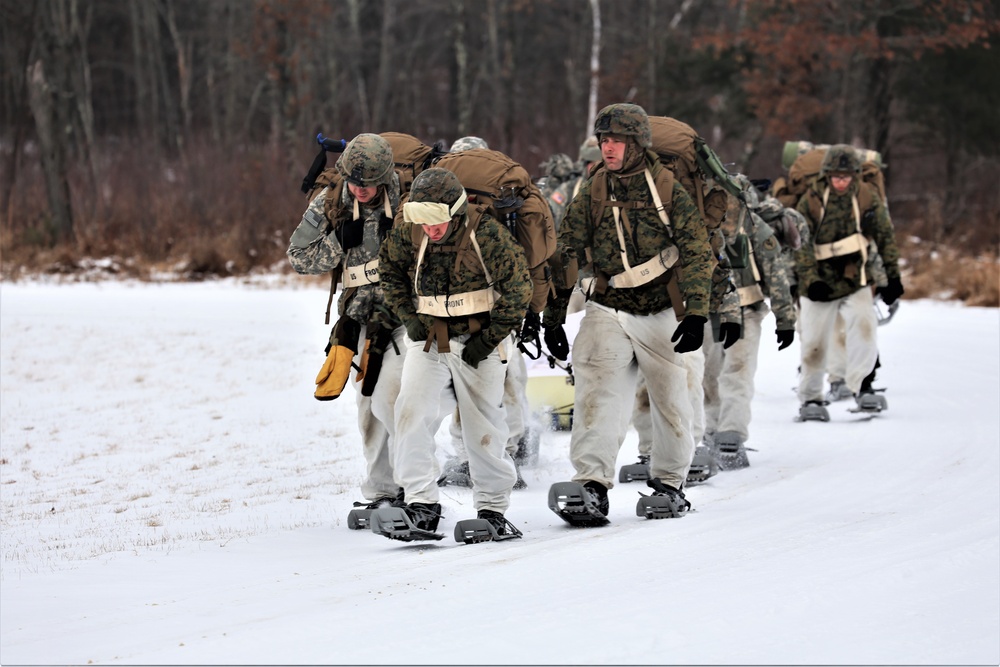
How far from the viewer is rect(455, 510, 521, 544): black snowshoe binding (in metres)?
7.17

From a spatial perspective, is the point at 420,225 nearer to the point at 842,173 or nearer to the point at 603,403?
the point at 603,403

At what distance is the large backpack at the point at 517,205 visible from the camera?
719cm

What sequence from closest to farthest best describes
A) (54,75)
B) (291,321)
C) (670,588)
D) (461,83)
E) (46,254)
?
(670,588) → (291,321) → (46,254) → (54,75) → (461,83)

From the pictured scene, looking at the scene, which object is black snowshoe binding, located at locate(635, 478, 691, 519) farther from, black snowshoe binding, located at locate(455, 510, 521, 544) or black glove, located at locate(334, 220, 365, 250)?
black glove, located at locate(334, 220, 365, 250)

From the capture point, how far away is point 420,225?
709 centimetres

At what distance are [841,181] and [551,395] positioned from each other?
3.06 meters

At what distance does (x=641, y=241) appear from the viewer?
25.0 feet

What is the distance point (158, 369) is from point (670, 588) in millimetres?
10105

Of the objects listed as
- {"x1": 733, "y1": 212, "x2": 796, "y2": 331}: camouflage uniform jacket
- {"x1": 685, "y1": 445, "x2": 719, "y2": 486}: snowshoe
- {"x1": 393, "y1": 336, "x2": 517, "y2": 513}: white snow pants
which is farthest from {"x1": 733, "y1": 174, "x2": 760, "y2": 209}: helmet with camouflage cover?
{"x1": 393, "y1": 336, "x2": 517, "y2": 513}: white snow pants

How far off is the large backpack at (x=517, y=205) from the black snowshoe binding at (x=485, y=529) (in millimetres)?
1110

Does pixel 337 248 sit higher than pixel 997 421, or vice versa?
pixel 337 248

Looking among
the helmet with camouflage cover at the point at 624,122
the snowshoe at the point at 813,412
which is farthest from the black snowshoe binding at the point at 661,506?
the snowshoe at the point at 813,412

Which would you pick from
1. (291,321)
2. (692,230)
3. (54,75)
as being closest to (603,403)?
(692,230)

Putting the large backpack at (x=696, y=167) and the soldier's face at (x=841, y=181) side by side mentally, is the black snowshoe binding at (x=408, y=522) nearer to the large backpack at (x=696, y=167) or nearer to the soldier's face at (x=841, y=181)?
the large backpack at (x=696, y=167)
